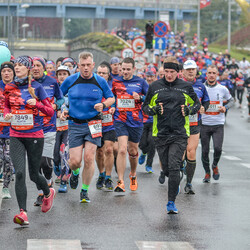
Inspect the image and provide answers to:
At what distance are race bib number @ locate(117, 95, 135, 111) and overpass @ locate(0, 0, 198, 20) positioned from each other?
94.7m

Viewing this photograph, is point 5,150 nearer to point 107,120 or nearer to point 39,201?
point 39,201

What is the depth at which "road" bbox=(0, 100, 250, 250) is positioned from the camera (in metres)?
8.15

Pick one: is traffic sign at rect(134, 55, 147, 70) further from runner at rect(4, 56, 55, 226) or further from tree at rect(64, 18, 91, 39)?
tree at rect(64, 18, 91, 39)

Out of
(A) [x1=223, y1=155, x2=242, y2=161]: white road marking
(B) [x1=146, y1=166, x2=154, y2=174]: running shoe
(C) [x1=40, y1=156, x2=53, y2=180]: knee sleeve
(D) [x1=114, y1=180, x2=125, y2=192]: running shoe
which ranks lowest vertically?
(A) [x1=223, y1=155, x2=242, y2=161]: white road marking

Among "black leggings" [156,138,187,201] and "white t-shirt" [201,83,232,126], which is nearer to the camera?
"black leggings" [156,138,187,201]

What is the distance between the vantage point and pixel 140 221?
31.0 ft

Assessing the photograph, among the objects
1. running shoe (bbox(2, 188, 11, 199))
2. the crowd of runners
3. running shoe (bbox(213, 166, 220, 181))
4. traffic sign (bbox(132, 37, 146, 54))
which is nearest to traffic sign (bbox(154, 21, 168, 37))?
traffic sign (bbox(132, 37, 146, 54))

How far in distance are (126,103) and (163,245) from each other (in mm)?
4693

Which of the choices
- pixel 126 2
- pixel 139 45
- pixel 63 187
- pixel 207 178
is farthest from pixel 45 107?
pixel 126 2

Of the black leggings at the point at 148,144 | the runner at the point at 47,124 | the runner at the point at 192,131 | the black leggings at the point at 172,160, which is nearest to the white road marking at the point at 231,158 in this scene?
the black leggings at the point at 148,144

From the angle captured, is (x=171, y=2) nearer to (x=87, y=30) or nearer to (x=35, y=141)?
(x=87, y=30)

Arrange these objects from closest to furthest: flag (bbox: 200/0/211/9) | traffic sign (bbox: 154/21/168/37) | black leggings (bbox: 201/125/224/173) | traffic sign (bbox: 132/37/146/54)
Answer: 1. black leggings (bbox: 201/125/224/173)
2. traffic sign (bbox: 154/21/168/37)
3. traffic sign (bbox: 132/37/146/54)
4. flag (bbox: 200/0/211/9)

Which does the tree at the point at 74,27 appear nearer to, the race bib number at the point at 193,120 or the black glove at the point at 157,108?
the race bib number at the point at 193,120

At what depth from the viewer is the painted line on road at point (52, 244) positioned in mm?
7805
